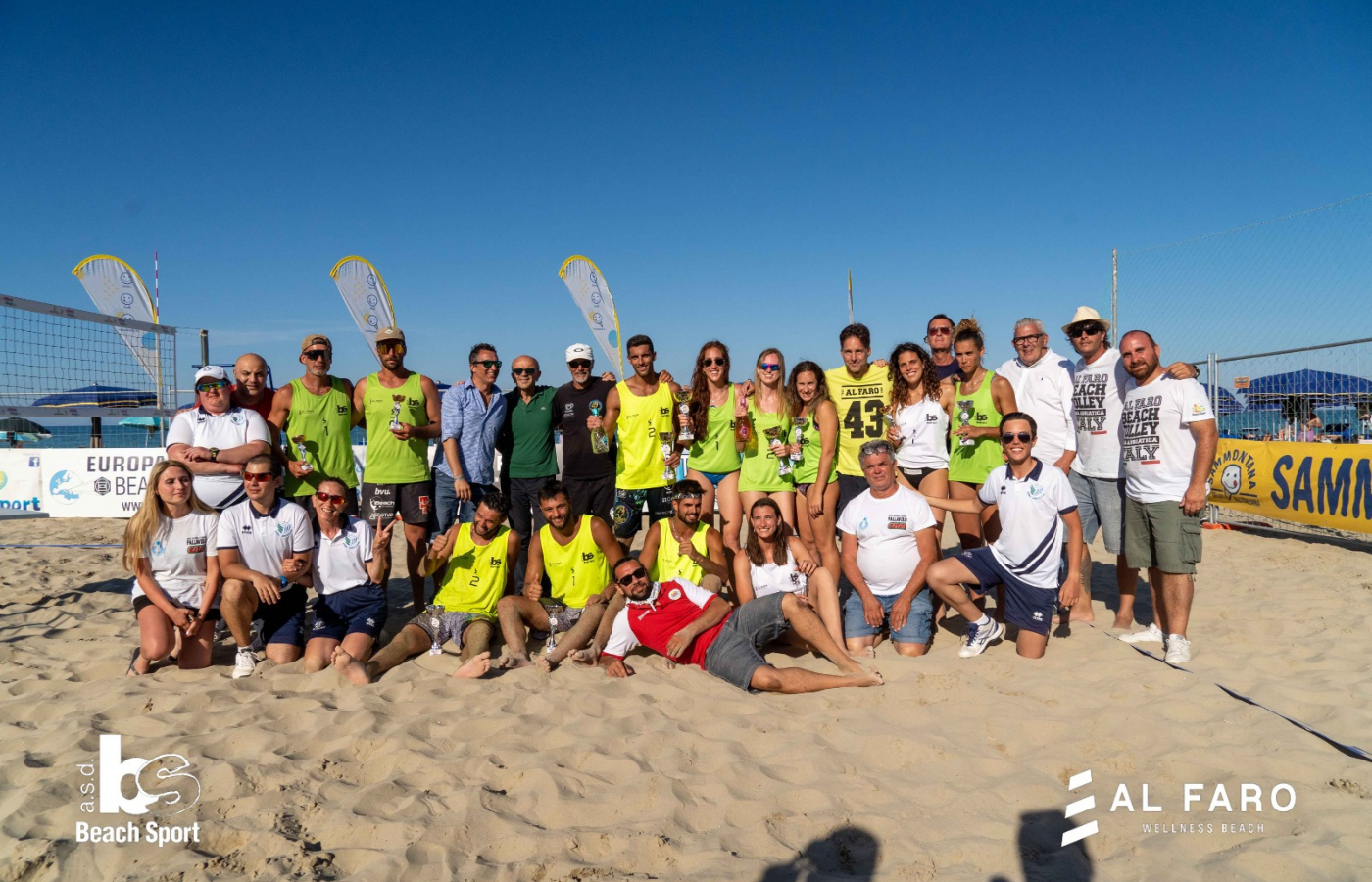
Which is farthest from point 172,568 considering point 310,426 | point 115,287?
point 115,287

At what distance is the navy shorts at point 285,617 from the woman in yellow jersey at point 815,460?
11.3 feet

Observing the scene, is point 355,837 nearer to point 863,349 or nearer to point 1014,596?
point 1014,596

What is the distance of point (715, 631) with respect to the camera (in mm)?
4406

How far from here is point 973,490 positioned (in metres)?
5.19

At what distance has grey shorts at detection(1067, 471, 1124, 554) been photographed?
497 centimetres

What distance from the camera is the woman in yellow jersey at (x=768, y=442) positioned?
17.1 ft

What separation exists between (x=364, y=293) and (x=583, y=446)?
862cm

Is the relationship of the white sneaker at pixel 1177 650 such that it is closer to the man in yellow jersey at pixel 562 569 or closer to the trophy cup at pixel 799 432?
the trophy cup at pixel 799 432

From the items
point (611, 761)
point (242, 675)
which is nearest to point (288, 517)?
point (242, 675)

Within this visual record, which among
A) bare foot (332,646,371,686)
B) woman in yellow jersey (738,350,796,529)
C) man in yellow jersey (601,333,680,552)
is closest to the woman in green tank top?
woman in yellow jersey (738,350,796,529)

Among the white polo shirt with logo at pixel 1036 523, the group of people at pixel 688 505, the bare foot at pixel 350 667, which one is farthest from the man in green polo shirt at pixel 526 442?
the white polo shirt with logo at pixel 1036 523

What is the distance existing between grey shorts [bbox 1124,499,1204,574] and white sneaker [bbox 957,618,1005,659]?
1.09 metres

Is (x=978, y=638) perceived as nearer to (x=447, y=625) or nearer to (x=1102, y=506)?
(x=1102, y=506)

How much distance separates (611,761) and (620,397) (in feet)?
9.38
